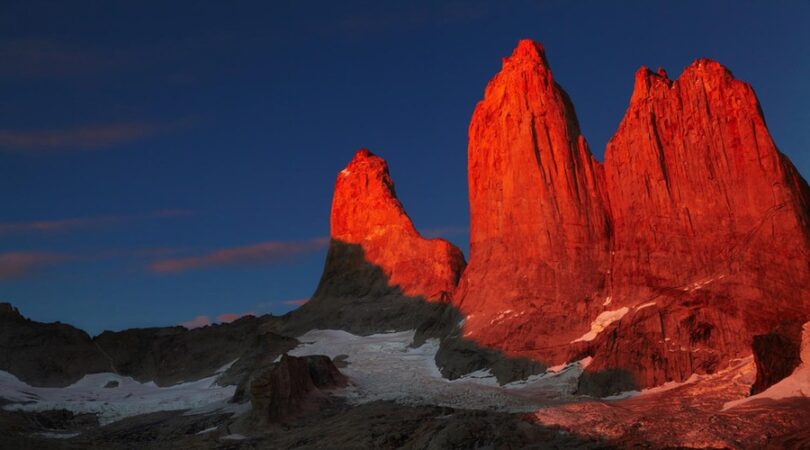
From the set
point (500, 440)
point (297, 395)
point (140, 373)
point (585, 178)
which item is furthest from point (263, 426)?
point (140, 373)

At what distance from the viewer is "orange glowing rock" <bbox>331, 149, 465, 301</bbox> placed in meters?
68.2

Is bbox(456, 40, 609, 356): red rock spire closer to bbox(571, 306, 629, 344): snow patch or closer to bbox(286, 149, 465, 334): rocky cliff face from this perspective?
bbox(571, 306, 629, 344): snow patch

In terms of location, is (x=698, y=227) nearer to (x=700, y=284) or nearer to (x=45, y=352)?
(x=700, y=284)

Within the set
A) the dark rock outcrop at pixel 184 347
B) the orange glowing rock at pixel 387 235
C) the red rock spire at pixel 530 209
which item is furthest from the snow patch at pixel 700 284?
the dark rock outcrop at pixel 184 347

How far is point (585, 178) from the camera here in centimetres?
5250

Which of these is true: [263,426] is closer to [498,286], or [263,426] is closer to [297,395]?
[297,395]

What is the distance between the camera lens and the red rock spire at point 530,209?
49469 millimetres

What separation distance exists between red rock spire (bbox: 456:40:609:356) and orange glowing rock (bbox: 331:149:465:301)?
1023 centimetres

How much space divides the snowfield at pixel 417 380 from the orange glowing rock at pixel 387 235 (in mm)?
6538

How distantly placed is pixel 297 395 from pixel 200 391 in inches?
722

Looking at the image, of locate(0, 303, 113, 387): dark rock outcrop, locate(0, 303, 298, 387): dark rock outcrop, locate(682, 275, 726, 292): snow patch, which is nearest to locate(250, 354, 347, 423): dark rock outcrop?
locate(0, 303, 298, 387): dark rock outcrop

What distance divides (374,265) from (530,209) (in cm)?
2234

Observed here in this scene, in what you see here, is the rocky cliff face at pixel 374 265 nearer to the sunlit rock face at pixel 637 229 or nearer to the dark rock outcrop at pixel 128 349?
the dark rock outcrop at pixel 128 349

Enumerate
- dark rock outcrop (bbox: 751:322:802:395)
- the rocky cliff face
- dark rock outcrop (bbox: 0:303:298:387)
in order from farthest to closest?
dark rock outcrop (bbox: 0:303:298:387) → the rocky cliff face → dark rock outcrop (bbox: 751:322:802:395)
